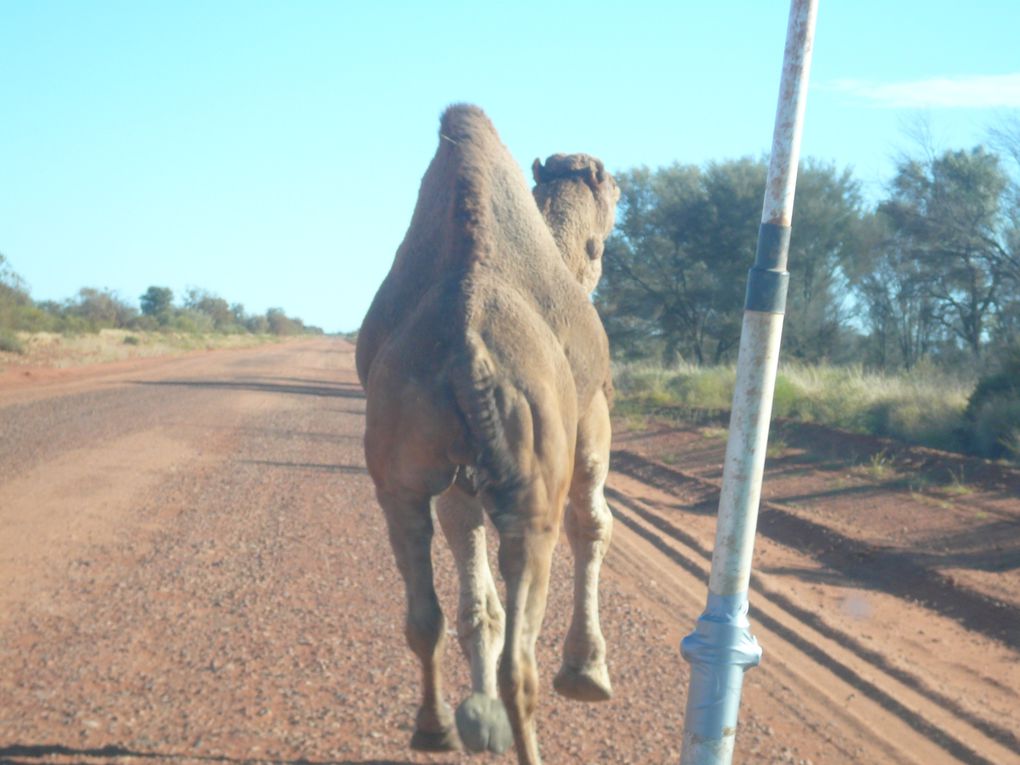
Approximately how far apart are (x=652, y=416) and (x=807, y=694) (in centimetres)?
1628

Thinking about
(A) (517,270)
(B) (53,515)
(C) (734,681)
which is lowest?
(B) (53,515)

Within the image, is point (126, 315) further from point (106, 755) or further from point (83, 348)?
point (106, 755)

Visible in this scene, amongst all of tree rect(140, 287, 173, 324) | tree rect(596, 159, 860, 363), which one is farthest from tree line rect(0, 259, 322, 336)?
tree rect(596, 159, 860, 363)

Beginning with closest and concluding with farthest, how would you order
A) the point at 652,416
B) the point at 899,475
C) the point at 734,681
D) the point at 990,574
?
the point at 734,681 → the point at 990,574 → the point at 899,475 → the point at 652,416

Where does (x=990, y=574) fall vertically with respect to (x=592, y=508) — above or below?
below

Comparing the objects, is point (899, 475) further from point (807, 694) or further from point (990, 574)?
point (807, 694)

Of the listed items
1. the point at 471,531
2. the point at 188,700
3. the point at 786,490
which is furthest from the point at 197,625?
the point at 786,490

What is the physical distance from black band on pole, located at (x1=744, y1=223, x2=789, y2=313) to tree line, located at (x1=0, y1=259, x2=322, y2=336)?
3919 centimetres

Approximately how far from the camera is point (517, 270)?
402 cm

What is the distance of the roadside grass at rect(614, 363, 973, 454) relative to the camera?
56.6 ft

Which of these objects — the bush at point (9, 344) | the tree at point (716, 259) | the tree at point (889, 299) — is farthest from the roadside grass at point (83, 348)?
the tree at point (889, 299)

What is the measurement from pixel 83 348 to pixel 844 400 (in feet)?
113

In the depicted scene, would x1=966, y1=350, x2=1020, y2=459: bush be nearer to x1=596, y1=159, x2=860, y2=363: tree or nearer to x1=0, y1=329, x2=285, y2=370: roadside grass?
x1=596, y1=159, x2=860, y2=363: tree

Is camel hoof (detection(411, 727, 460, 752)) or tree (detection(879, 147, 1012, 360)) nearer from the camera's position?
camel hoof (detection(411, 727, 460, 752))
